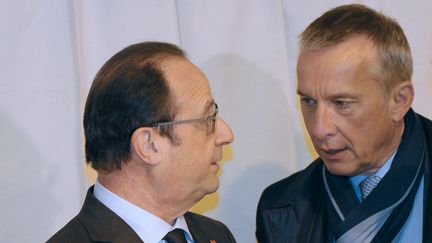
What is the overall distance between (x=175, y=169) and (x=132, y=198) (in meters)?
0.11

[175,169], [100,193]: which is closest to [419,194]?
[175,169]

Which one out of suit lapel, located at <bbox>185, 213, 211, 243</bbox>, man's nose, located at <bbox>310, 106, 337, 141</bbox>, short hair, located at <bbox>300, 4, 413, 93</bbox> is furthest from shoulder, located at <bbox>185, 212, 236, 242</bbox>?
short hair, located at <bbox>300, 4, 413, 93</bbox>

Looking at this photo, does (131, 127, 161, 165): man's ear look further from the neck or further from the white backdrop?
the white backdrop

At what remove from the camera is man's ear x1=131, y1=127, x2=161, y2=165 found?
1.62m

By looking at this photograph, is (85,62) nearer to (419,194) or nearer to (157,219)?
(157,219)

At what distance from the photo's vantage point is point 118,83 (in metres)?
1.61

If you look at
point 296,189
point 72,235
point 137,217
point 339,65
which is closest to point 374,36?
point 339,65

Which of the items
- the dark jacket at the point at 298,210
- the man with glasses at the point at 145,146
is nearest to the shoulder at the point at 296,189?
the dark jacket at the point at 298,210

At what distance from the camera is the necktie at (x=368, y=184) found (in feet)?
6.33

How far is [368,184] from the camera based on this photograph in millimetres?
1938

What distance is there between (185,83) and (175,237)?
0.34 m

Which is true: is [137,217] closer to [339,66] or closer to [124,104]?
[124,104]

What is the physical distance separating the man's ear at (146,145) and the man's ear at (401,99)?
2.06 feet

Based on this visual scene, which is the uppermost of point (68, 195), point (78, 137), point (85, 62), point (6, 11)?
point (6, 11)
